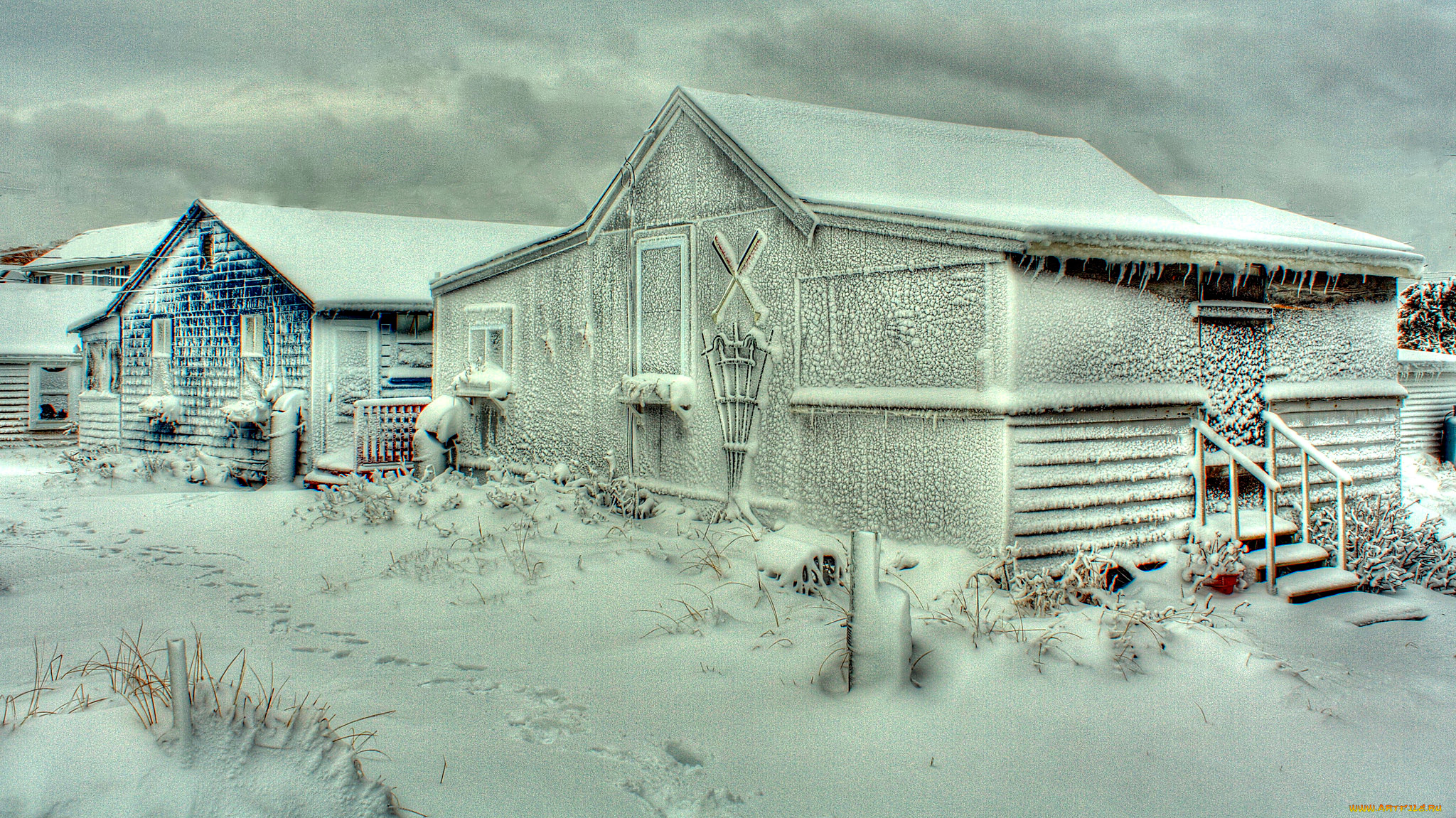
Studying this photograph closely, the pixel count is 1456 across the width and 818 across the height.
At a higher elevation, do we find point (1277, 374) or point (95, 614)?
point (1277, 374)

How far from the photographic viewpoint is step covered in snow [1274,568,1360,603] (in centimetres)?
626

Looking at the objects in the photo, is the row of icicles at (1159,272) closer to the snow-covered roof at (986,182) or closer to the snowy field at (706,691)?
the snow-covered roof at (986,182)

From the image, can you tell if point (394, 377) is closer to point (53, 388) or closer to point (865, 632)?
point (865, 632)

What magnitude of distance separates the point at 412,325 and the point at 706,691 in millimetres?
11979

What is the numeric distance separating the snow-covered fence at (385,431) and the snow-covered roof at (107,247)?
20208 mm

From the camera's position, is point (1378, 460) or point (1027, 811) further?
point (1378, 460)

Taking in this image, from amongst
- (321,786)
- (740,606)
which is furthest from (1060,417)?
(321,786)

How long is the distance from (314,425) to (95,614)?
8.81 metres

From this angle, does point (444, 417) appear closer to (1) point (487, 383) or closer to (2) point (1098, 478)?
(1) point (487, 383)

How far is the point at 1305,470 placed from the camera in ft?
23.1

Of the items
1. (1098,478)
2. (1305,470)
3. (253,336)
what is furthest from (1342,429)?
(253,336)

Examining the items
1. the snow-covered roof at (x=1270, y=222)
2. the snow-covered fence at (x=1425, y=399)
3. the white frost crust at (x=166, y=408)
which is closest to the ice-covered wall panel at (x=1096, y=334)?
the snow-covered roof at (x=1270, y=222)

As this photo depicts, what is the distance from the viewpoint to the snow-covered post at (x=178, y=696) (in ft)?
9.55

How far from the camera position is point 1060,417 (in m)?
6.21
